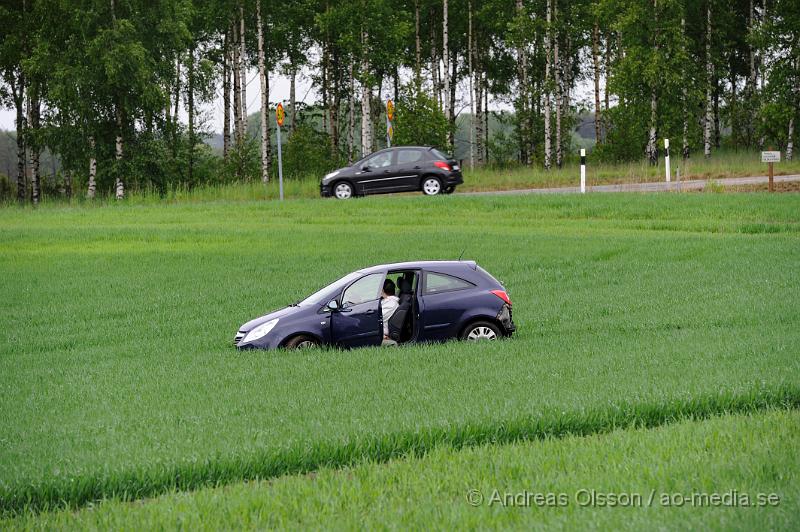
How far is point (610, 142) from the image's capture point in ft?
188

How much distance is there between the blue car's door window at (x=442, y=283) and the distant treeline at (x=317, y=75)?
31.1m

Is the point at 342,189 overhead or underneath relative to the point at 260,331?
overhead

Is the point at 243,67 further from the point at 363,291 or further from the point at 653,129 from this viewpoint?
the point at 363,291

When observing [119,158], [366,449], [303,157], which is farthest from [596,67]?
[366,449]

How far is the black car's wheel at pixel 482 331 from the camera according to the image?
1422cm

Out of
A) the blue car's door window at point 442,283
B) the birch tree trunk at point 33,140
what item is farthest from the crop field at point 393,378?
the birch tree trunk at point 33,140

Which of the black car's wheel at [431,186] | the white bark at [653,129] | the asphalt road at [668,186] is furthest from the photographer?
the white bark at [653,129]

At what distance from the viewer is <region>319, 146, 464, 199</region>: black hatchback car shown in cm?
3594

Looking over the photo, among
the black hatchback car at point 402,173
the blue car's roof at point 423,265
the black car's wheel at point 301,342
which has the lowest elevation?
the black car's wheel at point 301,342

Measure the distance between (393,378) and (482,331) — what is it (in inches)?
138

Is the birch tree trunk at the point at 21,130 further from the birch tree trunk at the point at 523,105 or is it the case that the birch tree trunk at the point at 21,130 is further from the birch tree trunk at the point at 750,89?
the birch tree trunk at the point at 750,89

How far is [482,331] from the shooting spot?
14.3 metres

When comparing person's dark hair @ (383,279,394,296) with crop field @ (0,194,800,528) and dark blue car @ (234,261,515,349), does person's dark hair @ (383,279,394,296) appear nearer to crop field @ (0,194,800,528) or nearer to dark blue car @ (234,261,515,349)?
dark blue car @ (234,261,515,349)

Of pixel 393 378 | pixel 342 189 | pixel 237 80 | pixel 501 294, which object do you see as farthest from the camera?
pixel 237 80
